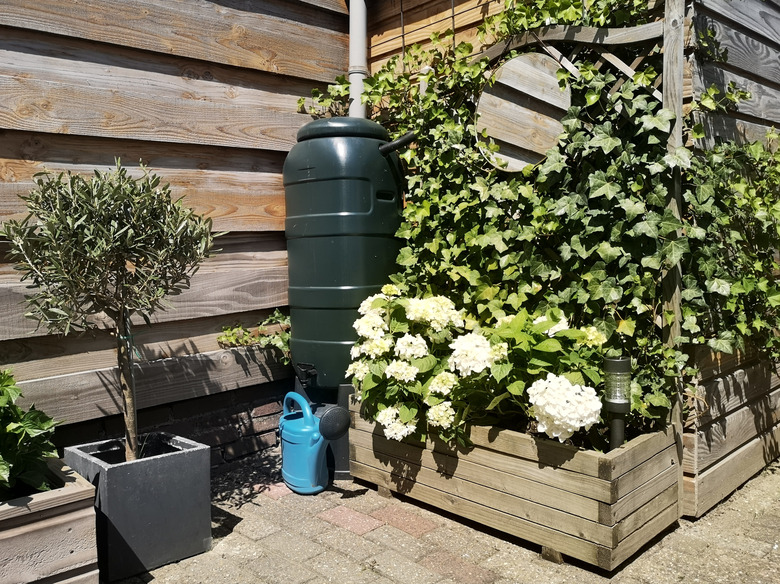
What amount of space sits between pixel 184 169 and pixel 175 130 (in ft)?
0.61

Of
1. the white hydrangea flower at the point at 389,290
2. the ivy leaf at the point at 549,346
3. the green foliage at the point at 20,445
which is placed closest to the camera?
the green foliage at the point at 20,445

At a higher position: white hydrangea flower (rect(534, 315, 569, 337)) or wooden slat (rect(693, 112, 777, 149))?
wooden slat (rect(693, 112, 777, 149))

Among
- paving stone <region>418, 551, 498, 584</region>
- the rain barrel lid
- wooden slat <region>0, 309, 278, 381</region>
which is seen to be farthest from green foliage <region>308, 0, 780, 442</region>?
wooden slat <region>0, 309, 278, 381</region>

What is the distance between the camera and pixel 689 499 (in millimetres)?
2715

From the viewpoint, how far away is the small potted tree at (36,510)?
1979 millimetres

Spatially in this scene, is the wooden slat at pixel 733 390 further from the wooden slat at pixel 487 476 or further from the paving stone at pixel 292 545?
the paving stone at pixel 292 545

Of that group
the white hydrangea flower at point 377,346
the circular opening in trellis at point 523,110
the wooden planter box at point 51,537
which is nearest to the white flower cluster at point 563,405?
the white hydrangea flower at point 377,346

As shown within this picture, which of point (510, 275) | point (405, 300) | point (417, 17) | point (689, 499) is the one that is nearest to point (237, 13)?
point (417, 17)

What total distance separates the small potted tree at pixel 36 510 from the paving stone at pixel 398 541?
1.00 m

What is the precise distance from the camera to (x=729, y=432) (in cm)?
293

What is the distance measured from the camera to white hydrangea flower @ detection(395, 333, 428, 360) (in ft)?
9.16

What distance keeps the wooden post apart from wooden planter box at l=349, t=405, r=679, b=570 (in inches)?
18.0

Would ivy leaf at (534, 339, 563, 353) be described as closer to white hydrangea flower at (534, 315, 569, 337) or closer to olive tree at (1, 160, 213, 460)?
white hydrangea flower at (534, 315, 569, 337)

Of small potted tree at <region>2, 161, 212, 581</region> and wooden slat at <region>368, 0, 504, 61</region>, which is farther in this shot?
wooden slat at <region>368, 0, 504, 61</region>
